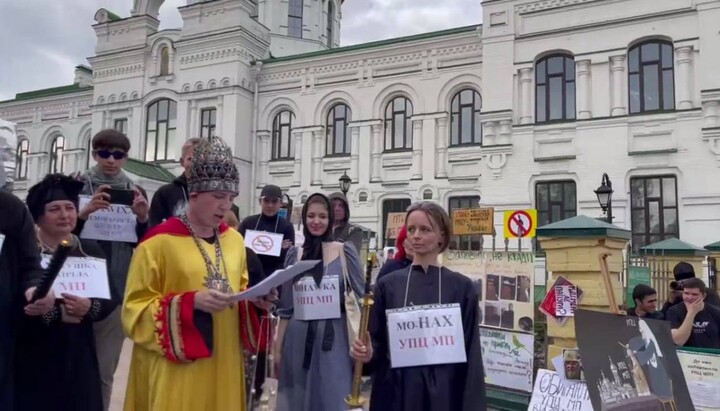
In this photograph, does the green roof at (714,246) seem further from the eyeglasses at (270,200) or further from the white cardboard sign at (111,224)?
the white cardboard sign at (111,224)

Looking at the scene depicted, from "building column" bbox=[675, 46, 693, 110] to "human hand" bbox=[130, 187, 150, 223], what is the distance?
1761 centimetres

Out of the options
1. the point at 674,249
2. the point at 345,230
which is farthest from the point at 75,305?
the point at 674,249

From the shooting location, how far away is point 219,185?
3059 millimetres

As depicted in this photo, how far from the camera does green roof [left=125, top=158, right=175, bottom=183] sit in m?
23.1

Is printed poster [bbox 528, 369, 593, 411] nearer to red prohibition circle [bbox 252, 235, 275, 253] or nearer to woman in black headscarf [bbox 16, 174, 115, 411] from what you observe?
red prohibition circle [bbox 252, 235, 275, 253]

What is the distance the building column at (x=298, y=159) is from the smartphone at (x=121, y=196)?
760 inches

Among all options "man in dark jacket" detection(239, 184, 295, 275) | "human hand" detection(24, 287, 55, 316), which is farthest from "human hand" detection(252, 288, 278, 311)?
"man in dark jacket" detection(239, 184, 295, 275)

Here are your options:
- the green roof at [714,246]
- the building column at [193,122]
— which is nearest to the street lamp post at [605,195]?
the green roof at [714,246]

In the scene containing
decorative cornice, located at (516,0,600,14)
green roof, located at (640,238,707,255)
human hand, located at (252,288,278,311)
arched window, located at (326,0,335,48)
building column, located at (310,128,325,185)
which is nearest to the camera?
human hand, located at (252,288,278,311)

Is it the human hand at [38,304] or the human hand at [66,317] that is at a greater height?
the human hand at [38,304]

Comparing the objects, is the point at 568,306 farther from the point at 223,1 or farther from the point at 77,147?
the point at 77,147

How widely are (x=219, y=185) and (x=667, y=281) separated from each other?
42.4 feet

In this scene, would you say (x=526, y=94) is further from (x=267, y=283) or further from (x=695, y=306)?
(x=267, y=283)

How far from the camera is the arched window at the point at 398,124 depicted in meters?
22.7
